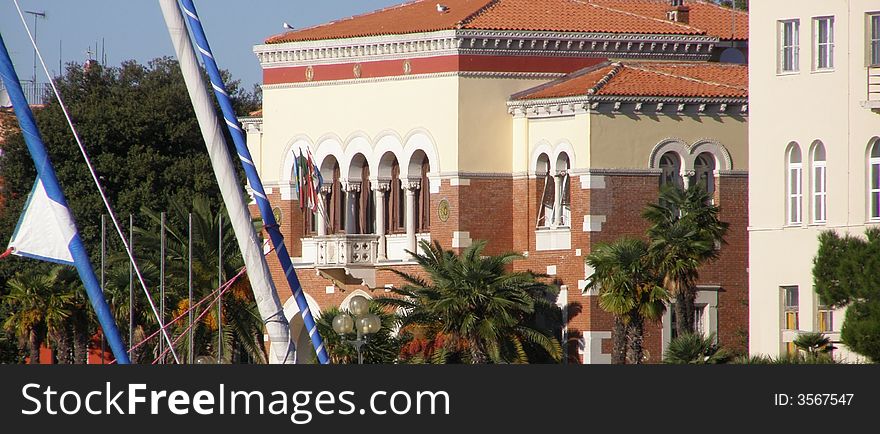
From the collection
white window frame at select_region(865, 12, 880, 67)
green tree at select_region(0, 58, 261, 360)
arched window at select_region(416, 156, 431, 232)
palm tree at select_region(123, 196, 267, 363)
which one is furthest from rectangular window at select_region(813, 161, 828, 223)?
green tree at select_region(0, 58, 261, 360)

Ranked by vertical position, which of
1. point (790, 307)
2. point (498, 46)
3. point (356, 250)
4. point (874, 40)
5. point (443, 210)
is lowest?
point (790, 307)

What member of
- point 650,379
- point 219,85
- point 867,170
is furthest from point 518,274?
point 650,379

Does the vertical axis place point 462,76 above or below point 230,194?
above

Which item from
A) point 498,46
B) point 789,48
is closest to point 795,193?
point 789,48

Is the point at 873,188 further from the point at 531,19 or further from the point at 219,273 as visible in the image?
the point at 219,273

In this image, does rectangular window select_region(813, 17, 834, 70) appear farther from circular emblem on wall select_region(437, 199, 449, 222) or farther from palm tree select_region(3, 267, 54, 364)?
palm tree select_region(3, 267, 54, 364)

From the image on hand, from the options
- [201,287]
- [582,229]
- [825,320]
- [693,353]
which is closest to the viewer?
[825,320]

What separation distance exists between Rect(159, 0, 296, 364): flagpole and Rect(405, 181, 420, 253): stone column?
24029 mm

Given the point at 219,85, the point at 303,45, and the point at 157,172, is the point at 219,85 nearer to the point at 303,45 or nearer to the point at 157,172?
the point at 303,45

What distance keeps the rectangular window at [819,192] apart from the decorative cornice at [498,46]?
44.3ft

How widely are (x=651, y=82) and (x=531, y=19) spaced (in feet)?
12.4

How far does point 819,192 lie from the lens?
45219 millimetres

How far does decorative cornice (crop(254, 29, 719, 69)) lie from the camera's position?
57.1 metres

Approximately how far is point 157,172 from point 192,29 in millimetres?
43580
